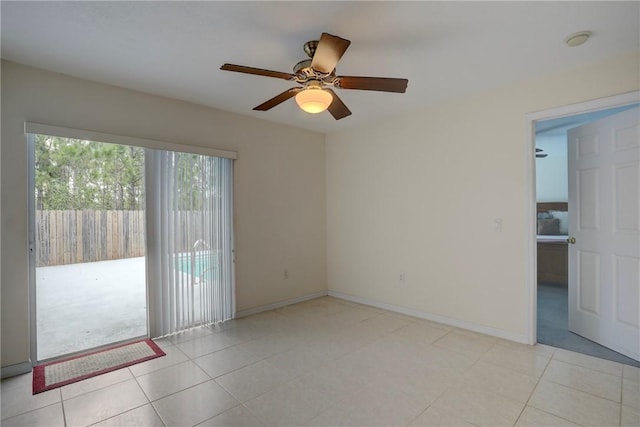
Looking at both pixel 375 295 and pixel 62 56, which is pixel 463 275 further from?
pixel 62 56

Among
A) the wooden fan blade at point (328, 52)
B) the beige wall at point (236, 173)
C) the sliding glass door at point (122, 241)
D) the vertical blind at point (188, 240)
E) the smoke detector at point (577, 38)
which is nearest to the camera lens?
the wooden fan blade at point (328, 52)

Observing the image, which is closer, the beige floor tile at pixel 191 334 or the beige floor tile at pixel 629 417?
the beige floor tile at pixel 629 417

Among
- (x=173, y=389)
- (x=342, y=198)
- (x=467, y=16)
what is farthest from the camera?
(x=342, y=198)

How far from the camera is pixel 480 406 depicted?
2.05m

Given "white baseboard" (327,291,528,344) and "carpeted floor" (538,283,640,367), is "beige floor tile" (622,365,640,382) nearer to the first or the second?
"carpeted floor" (538,283,640,367)

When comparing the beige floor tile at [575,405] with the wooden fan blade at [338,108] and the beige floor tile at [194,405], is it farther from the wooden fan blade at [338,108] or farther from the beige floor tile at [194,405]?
the wooden fan blade at [338,108]

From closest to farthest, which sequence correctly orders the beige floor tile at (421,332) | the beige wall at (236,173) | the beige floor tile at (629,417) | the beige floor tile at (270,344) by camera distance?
1. the beige floor tile at (629,417)
2. the beige wall at (236,173)
3. the beige floor tile at (270,344)
4. the beige floor tile at (421,332)

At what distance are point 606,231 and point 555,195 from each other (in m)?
3.83

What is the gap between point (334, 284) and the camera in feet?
15.8

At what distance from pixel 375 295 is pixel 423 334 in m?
1.05

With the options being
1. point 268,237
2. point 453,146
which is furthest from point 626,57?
point 268,237

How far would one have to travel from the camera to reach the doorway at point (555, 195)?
2.69m

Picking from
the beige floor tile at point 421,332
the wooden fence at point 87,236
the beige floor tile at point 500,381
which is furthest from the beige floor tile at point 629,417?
the wooden fence at point 87,236

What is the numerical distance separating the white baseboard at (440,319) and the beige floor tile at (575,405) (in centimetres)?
82
